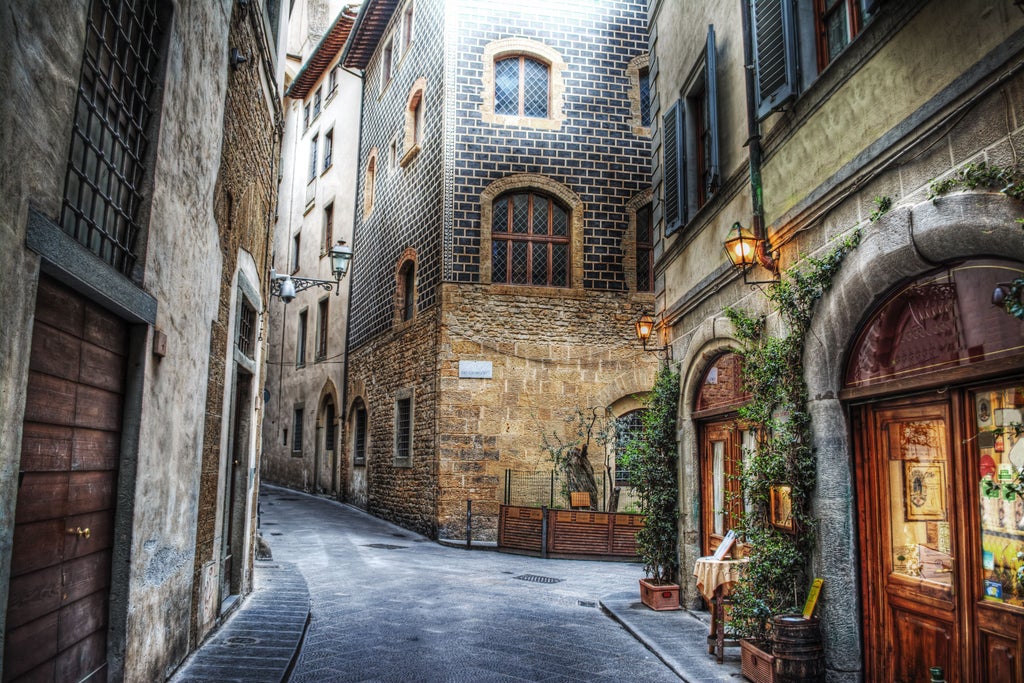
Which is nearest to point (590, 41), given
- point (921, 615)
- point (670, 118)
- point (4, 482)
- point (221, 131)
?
point (670, 118)

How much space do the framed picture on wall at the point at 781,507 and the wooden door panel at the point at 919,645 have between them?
1.13 metres

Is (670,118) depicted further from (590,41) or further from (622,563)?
(590,41)

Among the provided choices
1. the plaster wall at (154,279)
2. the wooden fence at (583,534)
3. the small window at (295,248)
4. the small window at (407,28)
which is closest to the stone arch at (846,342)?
the plaster wall at (154,279)

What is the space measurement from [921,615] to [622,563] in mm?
8065

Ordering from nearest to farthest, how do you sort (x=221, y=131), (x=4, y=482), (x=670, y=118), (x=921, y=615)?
1. (x=4, y=482)
2. (x=921, y=615)
3. (x=221, y=131)
4. (x=670, y=118)

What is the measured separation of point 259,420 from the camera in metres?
9.38

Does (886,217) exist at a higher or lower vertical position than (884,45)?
lower

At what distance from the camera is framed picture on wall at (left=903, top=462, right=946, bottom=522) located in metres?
4.41

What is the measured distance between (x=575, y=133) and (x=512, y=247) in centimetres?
255

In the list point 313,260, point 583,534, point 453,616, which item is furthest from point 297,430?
point 453,616

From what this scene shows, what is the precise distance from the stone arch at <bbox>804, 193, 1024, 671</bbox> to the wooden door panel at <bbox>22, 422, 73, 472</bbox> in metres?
4.30

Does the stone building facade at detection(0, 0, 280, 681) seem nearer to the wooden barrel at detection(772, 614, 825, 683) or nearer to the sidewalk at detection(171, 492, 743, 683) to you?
the sidewalk at detection(171, 492, 743, 683)

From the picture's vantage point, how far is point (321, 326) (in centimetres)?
2377

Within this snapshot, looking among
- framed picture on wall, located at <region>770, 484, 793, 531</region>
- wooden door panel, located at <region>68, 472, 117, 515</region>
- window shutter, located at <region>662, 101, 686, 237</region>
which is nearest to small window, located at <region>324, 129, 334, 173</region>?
window shutter, located at <region>662, 101, 686, 237</region>
